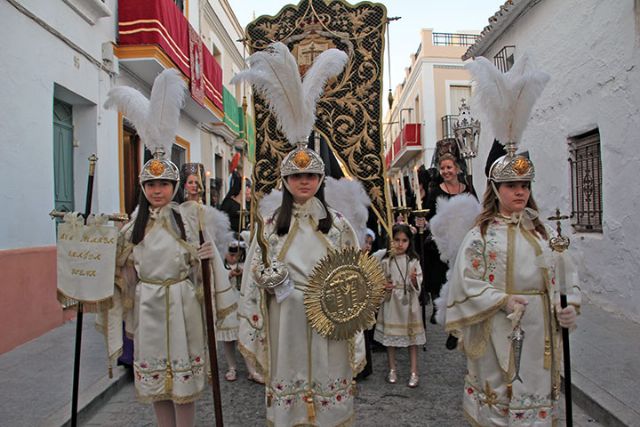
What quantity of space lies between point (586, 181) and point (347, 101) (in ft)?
16.5

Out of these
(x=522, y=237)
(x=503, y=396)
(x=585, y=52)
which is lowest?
(x=503, y=396)

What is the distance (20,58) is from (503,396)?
20.7 feet

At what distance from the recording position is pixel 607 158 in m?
7.18

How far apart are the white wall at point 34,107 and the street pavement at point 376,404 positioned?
2.64 metres

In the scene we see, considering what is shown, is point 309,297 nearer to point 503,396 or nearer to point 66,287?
point 503,396

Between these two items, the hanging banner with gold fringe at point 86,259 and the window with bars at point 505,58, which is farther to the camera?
the window with bars at point 505,58

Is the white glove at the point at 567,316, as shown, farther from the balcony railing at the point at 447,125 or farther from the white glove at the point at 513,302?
the balcony railing at the point at 447,125

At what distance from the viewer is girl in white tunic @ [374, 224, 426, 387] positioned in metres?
4.84

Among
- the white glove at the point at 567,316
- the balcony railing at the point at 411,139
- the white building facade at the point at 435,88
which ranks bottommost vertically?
the white glove at the point at 567,316

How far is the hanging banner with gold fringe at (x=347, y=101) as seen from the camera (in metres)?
5.04

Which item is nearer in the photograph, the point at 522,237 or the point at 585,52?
the point at 522,237

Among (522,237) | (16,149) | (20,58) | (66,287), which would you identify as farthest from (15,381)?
(522,237)

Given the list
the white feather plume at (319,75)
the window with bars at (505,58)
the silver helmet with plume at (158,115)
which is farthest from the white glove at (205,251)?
the window with bars at (505,58)

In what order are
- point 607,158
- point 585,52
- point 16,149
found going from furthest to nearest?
point 585,52 → point 607,158 → point 16,149
